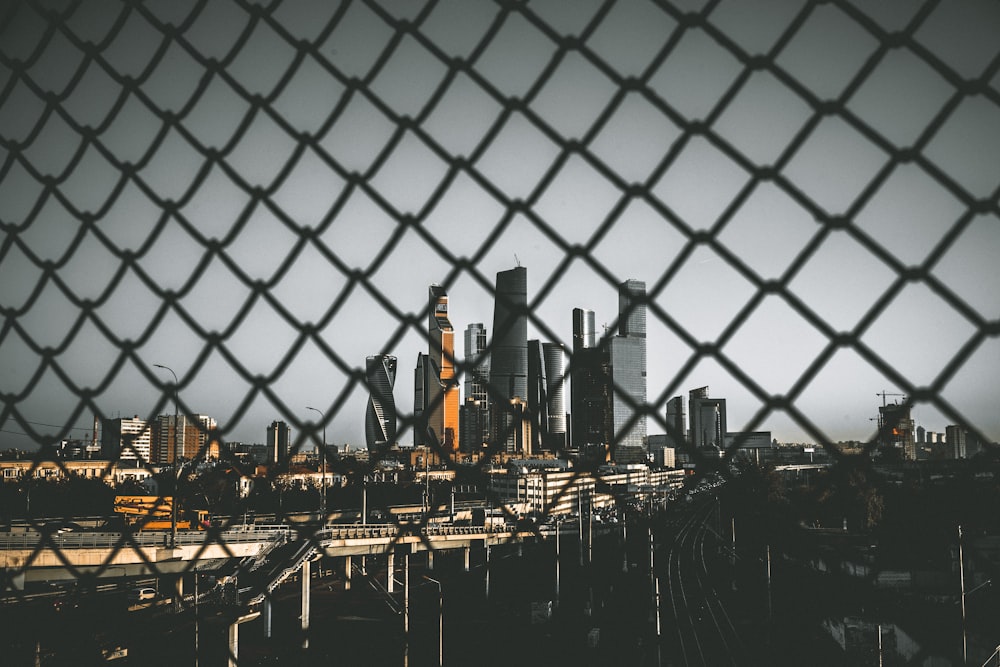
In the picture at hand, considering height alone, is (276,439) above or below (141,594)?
above

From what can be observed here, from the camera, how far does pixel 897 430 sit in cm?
155

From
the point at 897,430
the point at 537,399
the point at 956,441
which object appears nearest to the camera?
the point at 897,430

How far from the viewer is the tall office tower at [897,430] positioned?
134 centimetres

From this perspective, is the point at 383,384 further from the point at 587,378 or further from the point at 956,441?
the point at 956,441

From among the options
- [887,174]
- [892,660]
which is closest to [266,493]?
[887,174]

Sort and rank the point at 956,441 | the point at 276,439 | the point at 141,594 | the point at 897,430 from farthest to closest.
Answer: the point at 141,594 < the point at 276,439 < the point at 956,441 < the point at 897,430

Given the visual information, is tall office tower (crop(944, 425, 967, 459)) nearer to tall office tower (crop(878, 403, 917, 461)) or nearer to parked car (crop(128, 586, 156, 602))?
tall office tower (crop(878, 403, 917, 461))

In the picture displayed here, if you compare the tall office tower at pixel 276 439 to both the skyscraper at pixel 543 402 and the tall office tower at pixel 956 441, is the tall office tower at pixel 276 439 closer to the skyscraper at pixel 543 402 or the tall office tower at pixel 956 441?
the skyscraper at pixel 543 402

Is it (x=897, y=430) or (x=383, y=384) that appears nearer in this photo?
(x=897, y=430)

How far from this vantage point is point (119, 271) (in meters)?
2.21

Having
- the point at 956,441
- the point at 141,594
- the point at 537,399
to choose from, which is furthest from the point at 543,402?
the point at 141,594

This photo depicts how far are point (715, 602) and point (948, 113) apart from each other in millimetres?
33965

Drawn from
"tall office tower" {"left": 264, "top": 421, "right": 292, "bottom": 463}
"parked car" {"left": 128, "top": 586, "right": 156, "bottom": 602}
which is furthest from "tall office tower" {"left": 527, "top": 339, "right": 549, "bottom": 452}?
"parked car" {"left": 128, "top": 586, "right": 156, "bottom": 602}

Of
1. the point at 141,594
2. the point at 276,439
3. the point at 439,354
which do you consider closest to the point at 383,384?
the point at 439,354
